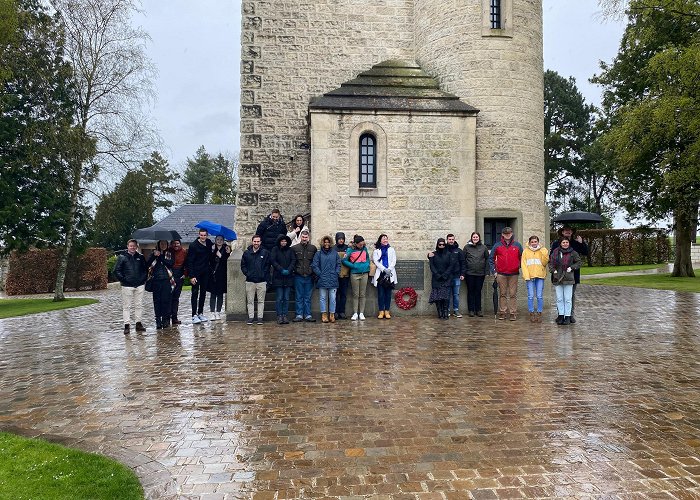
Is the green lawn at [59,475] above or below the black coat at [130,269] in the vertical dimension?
below

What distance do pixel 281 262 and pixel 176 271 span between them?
268 cm

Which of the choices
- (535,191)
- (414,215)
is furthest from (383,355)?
(535,191)

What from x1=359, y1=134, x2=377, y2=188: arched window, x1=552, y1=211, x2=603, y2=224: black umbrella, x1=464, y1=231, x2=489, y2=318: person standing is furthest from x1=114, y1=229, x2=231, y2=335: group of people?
x1=552, y1=211, x2=603, y2=224: black umbrella

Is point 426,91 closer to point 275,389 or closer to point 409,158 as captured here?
point 409,158

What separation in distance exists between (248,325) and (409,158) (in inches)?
232

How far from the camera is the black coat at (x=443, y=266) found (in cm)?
1133

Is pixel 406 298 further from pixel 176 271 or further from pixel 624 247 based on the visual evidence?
pixel 624 247

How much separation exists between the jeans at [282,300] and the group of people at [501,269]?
3374 mm

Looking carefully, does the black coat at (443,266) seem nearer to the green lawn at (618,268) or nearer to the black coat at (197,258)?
the black coat at (197,258)

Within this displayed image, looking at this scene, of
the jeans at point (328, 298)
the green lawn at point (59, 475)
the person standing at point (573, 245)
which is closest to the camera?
the green lawn at point (59, 475)

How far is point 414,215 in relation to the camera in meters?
12.8

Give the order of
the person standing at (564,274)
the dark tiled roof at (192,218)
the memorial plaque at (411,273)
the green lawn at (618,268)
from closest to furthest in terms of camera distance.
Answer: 1. the person standing at (564,274)
2. the memorial plaque at (411,273)
3. the green lawn at (618,268)
4. the dark tiled roof at (192,218)

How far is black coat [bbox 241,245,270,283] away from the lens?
1083 cm

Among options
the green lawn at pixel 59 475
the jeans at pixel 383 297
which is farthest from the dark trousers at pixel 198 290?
the green lawn at pixel 59 475
